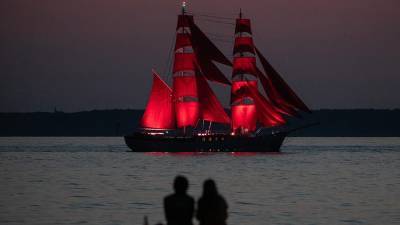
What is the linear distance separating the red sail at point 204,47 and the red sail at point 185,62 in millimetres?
3091

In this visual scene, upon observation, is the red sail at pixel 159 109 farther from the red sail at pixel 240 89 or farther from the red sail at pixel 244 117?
the red sail at pixel 244 117

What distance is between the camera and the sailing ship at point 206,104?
11681 cm

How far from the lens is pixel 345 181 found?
73.9 meters

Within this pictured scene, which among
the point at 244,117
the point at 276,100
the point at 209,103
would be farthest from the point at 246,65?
the point at 276,100

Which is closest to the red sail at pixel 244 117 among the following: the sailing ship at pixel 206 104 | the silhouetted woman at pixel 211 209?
the sailing ship at pixel 206 104

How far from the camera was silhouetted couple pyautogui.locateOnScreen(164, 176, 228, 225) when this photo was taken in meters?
21.8

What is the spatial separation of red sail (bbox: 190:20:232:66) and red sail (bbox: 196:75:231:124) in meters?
4.09

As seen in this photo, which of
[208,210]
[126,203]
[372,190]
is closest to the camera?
[208,210]

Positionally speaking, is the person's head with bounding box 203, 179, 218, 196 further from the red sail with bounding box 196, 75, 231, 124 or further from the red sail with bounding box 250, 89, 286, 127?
the red sail with bounding box 196, 75, 231, 124

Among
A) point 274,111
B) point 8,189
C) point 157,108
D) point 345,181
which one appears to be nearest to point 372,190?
point 345,181

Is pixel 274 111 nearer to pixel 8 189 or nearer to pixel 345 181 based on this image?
pixel 345 181

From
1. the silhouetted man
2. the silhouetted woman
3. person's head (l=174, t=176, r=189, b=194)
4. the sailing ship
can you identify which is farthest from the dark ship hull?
person's head (l=174, t=176, r=189, b=194)

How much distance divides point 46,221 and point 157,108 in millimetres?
77087

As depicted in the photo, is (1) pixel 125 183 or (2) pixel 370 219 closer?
(2) pixel 370 219
